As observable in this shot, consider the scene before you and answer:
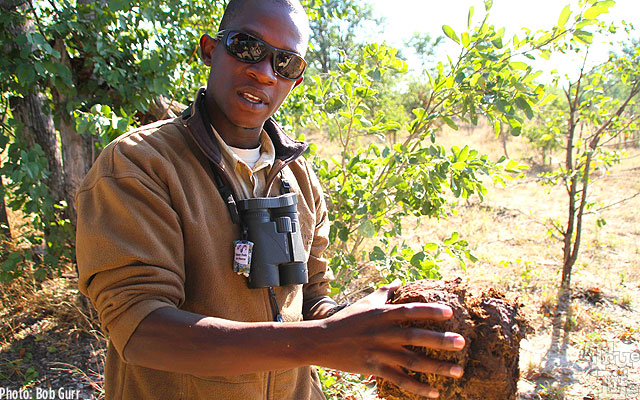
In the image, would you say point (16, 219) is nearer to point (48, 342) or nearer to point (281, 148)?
point (48, 342)

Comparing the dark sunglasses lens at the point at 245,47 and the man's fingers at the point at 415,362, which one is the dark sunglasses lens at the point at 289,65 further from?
the man's fingers at the point at 415,362

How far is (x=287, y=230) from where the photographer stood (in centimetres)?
140

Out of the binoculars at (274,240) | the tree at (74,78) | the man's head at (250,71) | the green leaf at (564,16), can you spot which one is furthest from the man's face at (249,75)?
the green leaf at (564,16)

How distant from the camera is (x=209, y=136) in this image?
134cm

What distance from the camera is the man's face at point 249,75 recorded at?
1.43 meters

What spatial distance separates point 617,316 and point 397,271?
295cm

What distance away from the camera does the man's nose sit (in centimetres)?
142

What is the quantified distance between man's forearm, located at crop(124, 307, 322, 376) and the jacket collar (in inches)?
18.2

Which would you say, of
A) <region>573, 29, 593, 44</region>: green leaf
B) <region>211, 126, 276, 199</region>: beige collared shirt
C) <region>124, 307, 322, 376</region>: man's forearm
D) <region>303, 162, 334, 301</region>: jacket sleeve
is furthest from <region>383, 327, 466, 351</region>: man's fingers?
<region>573, 29, 593, 44</region>: green leaf

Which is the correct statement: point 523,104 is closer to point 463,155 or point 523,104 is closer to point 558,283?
point 463,155

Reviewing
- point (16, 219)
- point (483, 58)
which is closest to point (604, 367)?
point (483, 58)

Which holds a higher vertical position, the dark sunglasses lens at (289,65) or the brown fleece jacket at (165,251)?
the dark sunglasses lens at (289,65)

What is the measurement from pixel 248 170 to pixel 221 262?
32 cm

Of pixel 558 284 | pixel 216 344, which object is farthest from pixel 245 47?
pixel 558 284
